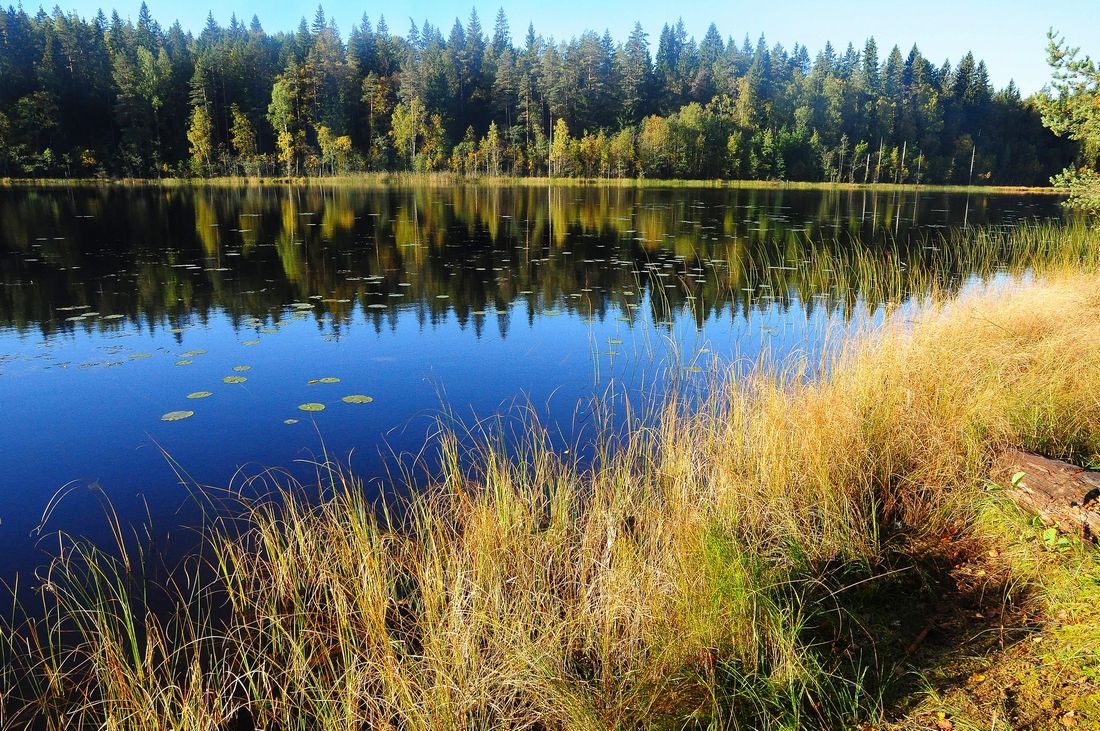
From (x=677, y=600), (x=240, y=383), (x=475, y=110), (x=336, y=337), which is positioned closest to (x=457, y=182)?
(x=475, y=110)

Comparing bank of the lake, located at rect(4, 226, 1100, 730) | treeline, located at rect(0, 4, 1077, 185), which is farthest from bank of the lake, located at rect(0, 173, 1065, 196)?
bank of the lake, located at rect(4, 226, 1100, 730)

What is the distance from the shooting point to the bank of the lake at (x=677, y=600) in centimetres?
288

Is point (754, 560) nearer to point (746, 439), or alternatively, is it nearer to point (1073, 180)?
point (746, 439)

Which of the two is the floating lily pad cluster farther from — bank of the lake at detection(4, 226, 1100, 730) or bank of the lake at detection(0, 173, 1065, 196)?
bank of the lake at detection(0, 173, 1065, 196)

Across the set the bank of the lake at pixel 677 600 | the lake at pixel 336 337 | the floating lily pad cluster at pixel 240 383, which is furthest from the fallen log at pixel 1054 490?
the floating lily pad cluster at pixel 240 383

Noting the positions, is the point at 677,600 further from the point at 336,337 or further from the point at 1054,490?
the point at 336,337

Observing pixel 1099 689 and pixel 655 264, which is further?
pixel 655 264

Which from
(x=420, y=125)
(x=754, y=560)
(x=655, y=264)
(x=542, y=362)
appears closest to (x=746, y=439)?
(x=754, y=560)

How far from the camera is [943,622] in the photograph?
347 centimetres

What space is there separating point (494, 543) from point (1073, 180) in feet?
28.5

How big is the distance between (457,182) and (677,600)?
63322 mm

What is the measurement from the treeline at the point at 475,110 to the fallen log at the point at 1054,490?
69130 millimetres

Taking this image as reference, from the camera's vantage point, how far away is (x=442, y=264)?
1653 centimetres

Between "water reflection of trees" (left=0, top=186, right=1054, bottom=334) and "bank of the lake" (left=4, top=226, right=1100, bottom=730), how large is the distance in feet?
11.8
